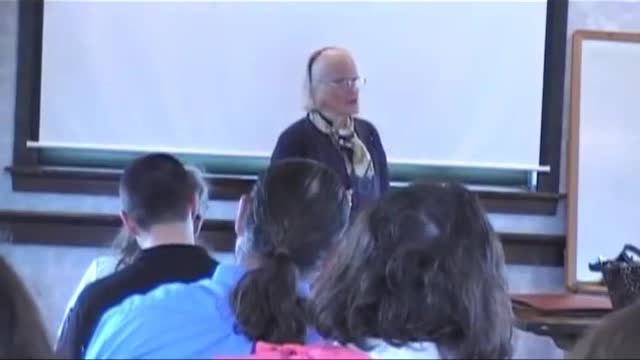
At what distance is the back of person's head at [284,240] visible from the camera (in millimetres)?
1755

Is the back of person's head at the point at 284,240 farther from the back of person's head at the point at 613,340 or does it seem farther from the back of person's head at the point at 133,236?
the back of person's head at the point at 613,340

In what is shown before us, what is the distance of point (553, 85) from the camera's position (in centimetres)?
435

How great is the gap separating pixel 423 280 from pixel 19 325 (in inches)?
21.2

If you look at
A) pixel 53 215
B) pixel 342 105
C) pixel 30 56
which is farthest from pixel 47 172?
pixel 342 105

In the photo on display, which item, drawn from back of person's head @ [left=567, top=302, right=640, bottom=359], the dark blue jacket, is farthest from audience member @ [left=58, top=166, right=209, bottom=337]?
back of person's head @ [left=567, top=302, right=640, bottom=359]

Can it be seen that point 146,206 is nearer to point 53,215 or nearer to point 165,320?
point 165,320

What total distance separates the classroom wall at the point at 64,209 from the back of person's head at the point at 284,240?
2.21 metres

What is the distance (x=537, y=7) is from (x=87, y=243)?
6.00 ft

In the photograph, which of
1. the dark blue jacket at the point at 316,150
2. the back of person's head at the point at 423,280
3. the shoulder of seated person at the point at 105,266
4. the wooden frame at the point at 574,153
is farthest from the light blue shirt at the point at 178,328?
the wooden frame at the point at 574,153

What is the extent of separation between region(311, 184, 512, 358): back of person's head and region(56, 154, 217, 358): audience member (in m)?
0.52

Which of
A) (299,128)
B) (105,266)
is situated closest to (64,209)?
(299,128)

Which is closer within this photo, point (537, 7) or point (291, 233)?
point (291, 233)

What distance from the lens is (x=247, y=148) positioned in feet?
13.9

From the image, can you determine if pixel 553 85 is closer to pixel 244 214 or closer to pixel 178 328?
pixel 244 214
